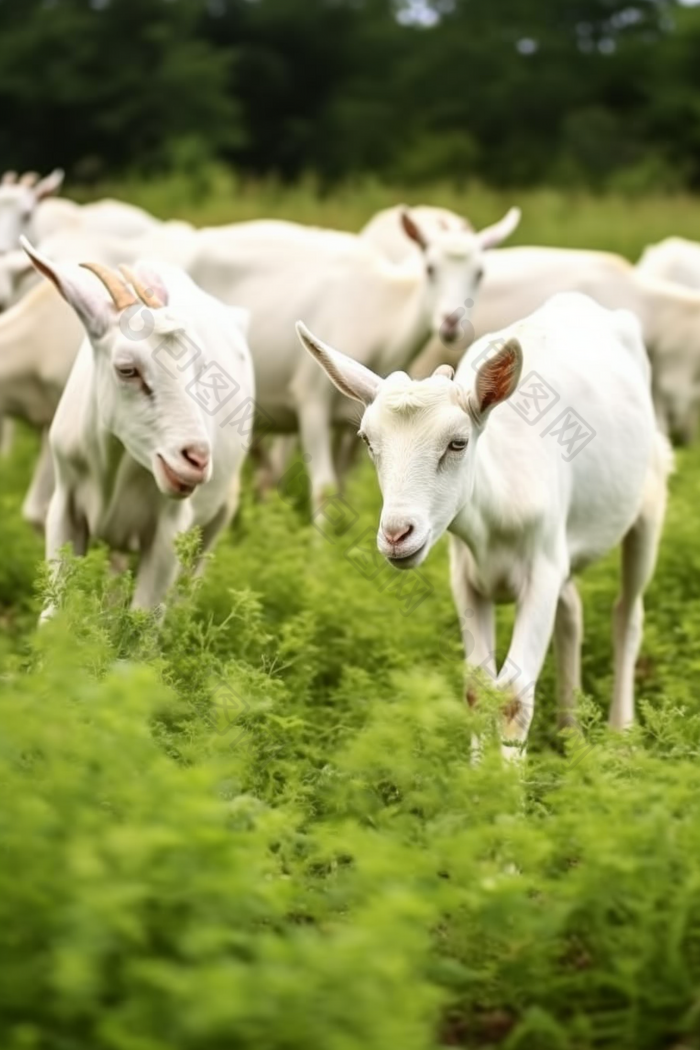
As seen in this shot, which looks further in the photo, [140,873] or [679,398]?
[679,398]

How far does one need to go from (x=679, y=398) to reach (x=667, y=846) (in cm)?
810

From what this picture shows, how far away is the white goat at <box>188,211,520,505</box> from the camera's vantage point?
423 inches

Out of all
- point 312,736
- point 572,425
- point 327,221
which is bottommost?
point 327,221

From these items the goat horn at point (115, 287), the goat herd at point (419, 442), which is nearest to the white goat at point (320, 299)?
the goat herd at point (419, 442)

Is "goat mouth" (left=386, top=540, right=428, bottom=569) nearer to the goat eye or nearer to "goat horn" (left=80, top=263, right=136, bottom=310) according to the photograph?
the goat eye

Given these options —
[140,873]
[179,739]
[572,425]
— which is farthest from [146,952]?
[572,425]

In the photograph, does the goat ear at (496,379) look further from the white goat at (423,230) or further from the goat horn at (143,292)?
the white goat at (423,230)

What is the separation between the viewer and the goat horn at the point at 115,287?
652cm

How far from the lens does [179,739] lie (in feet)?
17.1

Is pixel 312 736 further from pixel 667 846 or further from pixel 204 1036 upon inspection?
pixel 204 1036

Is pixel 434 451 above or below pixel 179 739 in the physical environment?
above

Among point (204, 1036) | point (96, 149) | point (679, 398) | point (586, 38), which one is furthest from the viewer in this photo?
point (586, 38)

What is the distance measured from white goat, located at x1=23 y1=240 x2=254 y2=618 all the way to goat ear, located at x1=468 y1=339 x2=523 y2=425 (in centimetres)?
→ 116

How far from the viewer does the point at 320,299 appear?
11.0m
